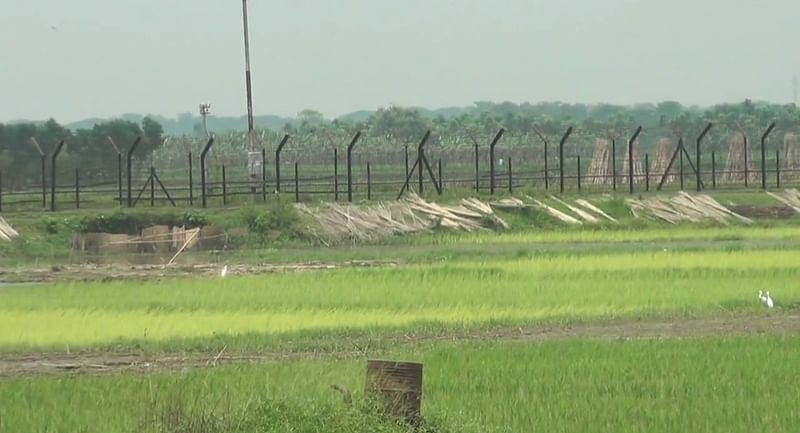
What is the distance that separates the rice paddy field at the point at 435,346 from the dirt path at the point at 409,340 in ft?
0.13

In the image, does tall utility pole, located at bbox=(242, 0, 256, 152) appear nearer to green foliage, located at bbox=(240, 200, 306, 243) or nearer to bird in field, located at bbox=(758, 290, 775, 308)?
green foliage, located at bbox=(240, 200, 306, 243)

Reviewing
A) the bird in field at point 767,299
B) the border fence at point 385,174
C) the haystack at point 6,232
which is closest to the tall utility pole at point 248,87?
the border fence at point 385,174

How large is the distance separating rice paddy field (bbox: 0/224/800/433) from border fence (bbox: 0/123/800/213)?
12717 millimetres

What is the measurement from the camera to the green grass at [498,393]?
800 centimetres

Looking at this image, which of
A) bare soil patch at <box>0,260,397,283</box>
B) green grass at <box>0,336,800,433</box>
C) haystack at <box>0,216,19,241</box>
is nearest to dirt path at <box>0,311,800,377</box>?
green grass at <box>0,336,800,433</box>

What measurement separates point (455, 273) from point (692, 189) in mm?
21400

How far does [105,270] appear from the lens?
888 inches

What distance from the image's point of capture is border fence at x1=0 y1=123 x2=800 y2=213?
3412 cm

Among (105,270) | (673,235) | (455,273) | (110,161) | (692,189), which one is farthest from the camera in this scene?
(110,161)

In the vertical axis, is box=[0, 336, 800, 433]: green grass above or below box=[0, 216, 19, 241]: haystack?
below

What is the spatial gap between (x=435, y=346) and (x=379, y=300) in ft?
13.8

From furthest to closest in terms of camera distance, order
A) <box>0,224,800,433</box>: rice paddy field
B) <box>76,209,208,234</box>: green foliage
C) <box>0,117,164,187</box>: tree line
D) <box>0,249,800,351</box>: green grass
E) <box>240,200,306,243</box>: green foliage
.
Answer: <box>0,117,164,187</box>: tree line
<box>76,209,208,234</box>: green foliage
<box>240,200,306,243</box>: green foliage
<box>0,249,800,351</box>: green grass
<box>0,224,800,433</box>: rice paddy field

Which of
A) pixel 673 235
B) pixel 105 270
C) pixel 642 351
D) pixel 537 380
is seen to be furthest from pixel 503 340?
pixel 673 235

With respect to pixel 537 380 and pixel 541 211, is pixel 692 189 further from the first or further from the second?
pixel 537 380
